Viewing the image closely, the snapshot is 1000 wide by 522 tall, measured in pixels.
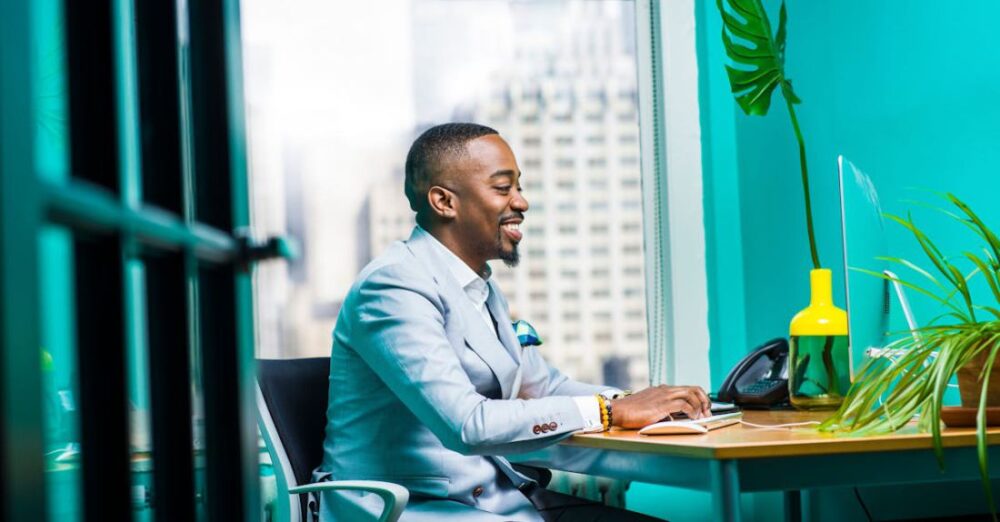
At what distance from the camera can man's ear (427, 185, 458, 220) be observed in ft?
7.68

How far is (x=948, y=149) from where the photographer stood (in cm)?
241

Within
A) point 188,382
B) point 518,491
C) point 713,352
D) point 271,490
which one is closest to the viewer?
point 188,382

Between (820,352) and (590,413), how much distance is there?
554 millimetres

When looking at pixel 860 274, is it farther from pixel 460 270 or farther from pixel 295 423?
pixel 295 423

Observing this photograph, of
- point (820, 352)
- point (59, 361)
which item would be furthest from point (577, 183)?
point (59, 361)

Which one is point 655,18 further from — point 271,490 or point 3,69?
point 3,69

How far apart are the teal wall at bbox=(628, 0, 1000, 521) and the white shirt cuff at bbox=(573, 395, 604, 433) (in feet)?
2.20

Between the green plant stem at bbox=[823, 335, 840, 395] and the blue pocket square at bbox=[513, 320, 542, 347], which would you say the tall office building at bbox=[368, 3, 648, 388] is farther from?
the green plant stem at bbox=[823, 335, 840, 395]

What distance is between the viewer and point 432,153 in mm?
2396

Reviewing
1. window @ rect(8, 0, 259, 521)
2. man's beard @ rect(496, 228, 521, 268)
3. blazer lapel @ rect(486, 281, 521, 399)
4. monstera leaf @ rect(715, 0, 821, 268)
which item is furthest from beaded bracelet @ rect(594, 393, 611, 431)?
window @ rect(8, 0, 259, 521)

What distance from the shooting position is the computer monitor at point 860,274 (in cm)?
192

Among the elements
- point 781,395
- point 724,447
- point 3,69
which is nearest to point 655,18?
point 781,395

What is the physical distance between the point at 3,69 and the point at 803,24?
291 cm

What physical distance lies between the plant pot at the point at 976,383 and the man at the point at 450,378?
49cm
